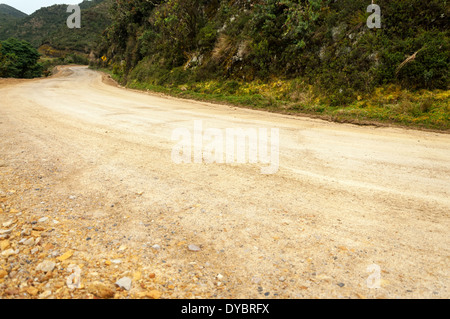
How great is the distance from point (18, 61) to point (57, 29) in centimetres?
→ 6034

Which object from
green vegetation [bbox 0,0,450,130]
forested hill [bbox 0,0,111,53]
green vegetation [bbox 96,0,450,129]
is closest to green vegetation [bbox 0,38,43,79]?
green vegetation [bbox 0,0,450,130]

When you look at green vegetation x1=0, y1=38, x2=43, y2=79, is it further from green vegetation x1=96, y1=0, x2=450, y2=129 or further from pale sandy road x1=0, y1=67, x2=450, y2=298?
pale sandy road x1=0, y1=67, x2=450, y2=298

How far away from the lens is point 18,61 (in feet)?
115

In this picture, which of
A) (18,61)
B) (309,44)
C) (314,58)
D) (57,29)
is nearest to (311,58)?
(314,58)

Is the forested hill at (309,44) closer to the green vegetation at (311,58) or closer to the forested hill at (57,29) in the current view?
the green vegetation at (311,58)

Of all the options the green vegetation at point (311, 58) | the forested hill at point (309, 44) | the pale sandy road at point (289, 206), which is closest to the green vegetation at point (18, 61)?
the green vegetation at point (311, 58)

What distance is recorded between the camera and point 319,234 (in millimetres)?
2557

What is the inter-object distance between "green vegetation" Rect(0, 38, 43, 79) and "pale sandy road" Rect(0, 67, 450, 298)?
37.0 m

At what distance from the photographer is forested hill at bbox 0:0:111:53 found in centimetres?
7062

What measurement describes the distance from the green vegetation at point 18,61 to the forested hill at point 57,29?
94.7 feet

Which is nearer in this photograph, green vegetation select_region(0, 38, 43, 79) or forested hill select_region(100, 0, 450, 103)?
forested hill select_region(100, 0, 450, 103)

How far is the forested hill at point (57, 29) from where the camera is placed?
70.6m

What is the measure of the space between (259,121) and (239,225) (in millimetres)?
5395
